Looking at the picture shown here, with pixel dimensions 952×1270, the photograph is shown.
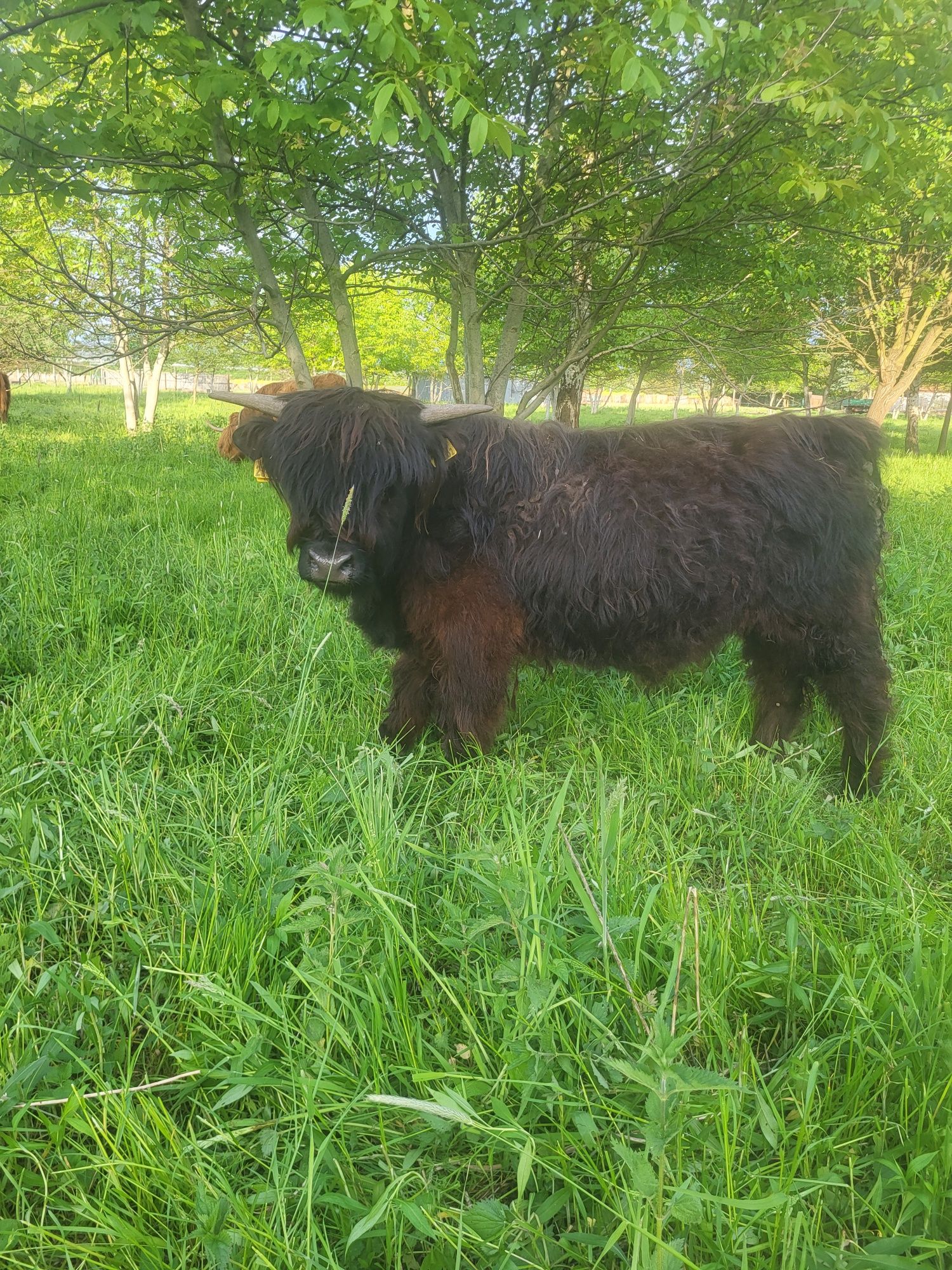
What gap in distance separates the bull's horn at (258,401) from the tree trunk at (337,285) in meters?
1.80

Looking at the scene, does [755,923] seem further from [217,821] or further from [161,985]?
[217,821]

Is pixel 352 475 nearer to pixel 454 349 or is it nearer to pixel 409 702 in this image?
pixel 409 702

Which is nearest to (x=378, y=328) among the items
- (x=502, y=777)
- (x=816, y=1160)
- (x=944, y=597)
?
(x=944, y=597)

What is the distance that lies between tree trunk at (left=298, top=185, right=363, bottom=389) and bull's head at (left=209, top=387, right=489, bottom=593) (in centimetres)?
215

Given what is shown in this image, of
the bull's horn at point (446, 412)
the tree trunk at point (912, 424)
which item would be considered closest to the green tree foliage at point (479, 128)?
the bull's horn at point (446, 412)

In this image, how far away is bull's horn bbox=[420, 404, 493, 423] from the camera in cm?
271

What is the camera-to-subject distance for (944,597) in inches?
188

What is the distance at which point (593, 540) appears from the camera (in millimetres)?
2705

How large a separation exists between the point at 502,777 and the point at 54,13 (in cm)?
397

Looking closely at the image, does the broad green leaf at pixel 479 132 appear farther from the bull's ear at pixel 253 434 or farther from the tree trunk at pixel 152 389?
the tree trunk at pixel 152 389

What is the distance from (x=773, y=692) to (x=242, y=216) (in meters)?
4.29

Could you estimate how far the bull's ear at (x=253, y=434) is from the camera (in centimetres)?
281

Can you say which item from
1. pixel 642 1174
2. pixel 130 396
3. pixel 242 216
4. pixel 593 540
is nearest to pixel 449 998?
pixel 642 1174

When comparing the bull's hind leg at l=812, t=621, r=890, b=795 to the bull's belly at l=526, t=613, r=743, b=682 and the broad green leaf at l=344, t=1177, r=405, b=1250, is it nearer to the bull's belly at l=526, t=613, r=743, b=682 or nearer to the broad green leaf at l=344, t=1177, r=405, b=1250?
the bull's belly at l=526, t=613, r=743, b=682
